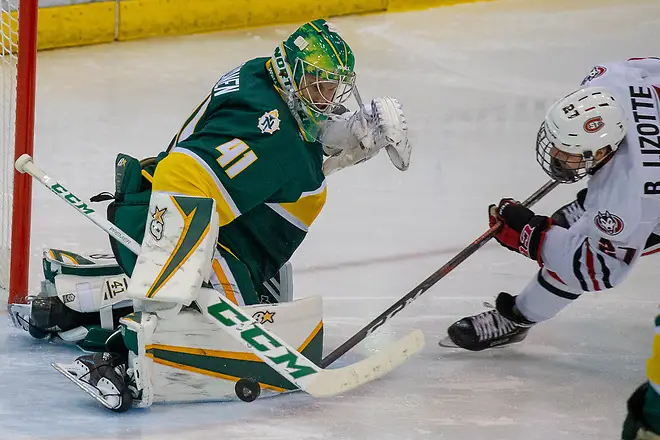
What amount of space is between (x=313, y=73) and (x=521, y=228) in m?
0.74

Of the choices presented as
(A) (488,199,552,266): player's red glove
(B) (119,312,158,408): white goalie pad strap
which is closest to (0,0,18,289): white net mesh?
(B) (119,312,158,408): white goalie pad strap

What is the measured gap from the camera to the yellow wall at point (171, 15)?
16.1 feet

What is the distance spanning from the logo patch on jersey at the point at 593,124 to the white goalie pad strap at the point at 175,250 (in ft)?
2.83

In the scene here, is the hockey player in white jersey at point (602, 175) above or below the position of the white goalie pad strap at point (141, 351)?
above

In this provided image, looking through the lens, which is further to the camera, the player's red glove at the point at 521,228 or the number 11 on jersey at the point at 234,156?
the player's red glove at the point at 521,228

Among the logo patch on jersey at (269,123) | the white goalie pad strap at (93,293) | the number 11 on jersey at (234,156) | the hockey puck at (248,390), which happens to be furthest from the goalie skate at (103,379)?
the logo patch on jersey at (269,123)

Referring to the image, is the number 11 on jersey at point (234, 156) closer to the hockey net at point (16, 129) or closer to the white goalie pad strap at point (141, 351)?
the white goalie pad strap at point (141, 351)

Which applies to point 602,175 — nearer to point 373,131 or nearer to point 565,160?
point 565,160

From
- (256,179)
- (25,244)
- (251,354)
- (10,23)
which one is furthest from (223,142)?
(10,23)

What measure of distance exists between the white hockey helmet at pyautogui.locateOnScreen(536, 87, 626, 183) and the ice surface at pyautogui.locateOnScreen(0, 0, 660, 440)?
56 cm

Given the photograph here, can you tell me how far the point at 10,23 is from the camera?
294 cm

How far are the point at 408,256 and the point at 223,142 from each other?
126cm

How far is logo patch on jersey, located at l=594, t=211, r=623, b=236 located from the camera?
A: 2.25 meters

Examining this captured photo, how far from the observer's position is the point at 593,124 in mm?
2238
